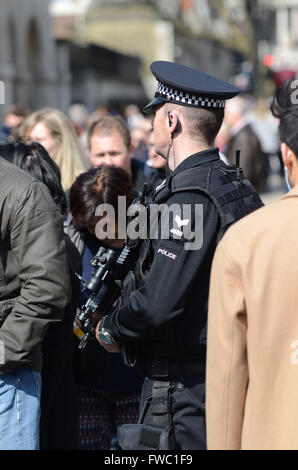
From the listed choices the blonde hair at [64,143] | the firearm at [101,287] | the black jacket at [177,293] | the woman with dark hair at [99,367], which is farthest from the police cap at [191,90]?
the blonde hair at [64,143]

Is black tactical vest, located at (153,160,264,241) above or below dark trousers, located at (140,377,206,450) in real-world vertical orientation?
above

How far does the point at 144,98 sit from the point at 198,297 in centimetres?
3370

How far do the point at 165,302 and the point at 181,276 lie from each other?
4.3 inches

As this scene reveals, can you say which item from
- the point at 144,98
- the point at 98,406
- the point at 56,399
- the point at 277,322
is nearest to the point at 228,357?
the point at 277,322

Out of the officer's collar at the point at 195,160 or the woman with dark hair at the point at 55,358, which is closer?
the officer's collar at the point at 195,160

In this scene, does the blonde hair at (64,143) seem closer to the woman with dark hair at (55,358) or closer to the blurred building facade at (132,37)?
the woman with dark hair at (55,358)

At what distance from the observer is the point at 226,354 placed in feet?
8.66

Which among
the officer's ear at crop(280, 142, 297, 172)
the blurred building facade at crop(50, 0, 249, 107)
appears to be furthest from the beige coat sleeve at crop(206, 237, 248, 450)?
the blurred building facade at crop(50, 0, 249, 107)

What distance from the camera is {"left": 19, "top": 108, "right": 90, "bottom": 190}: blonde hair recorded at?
6.12 metres

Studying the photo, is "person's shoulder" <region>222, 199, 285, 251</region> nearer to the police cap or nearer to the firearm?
the police cap

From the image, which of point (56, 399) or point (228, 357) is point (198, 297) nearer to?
point (228, 357)

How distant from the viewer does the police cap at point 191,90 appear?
3505 millimetres

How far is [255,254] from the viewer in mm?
2578

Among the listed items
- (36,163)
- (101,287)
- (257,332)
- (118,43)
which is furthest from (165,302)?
(118,43)
